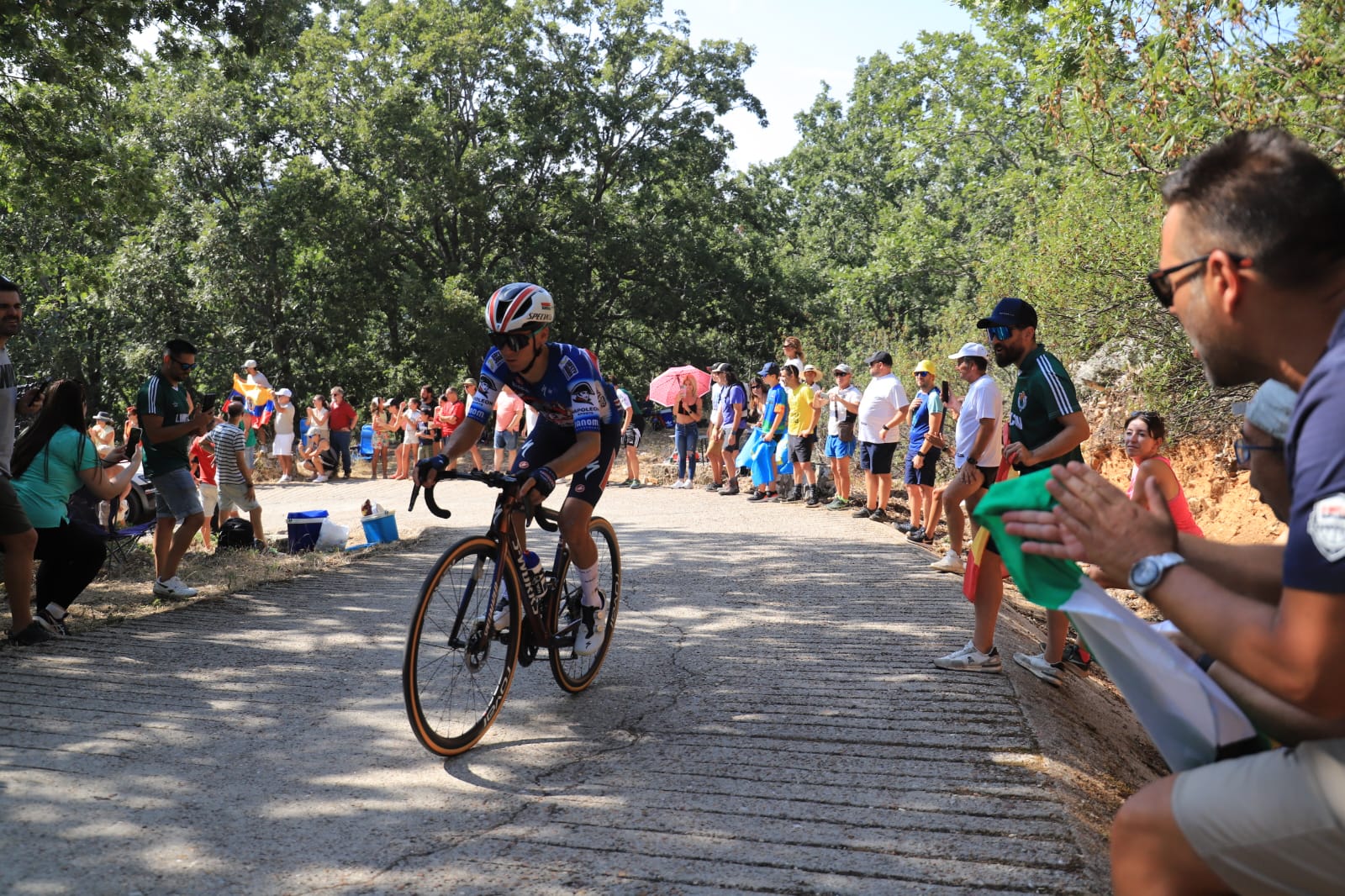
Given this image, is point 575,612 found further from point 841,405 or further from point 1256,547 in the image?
point 841,405

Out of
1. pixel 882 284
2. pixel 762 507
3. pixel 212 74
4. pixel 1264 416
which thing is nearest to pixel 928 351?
pixel 762 507

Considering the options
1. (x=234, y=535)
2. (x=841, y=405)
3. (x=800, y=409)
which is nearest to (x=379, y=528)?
(x=234, y=535)

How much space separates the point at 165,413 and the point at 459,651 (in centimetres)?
490

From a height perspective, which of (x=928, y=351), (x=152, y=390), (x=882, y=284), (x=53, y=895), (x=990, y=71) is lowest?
(x=53, y=895)

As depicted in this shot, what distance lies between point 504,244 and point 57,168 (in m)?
20.8

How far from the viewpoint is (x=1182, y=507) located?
19.5 ft

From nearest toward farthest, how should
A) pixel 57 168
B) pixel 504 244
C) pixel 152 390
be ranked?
pixel 152 390 → pixel 57 168 → pixel 504 244

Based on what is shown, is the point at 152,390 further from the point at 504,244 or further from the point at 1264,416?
the point at 504,244

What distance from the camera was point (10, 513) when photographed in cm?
667

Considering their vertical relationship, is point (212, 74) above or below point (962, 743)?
above

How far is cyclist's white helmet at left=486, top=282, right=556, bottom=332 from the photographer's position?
5.27 metres

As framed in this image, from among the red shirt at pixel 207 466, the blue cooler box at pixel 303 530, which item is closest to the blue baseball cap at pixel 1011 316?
the blue cooler box at pixel 303 530

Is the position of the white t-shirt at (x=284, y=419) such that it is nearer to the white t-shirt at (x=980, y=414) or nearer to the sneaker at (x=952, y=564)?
the sneaker at (x=952, y=564)

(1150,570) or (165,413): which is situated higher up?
(165,413)
